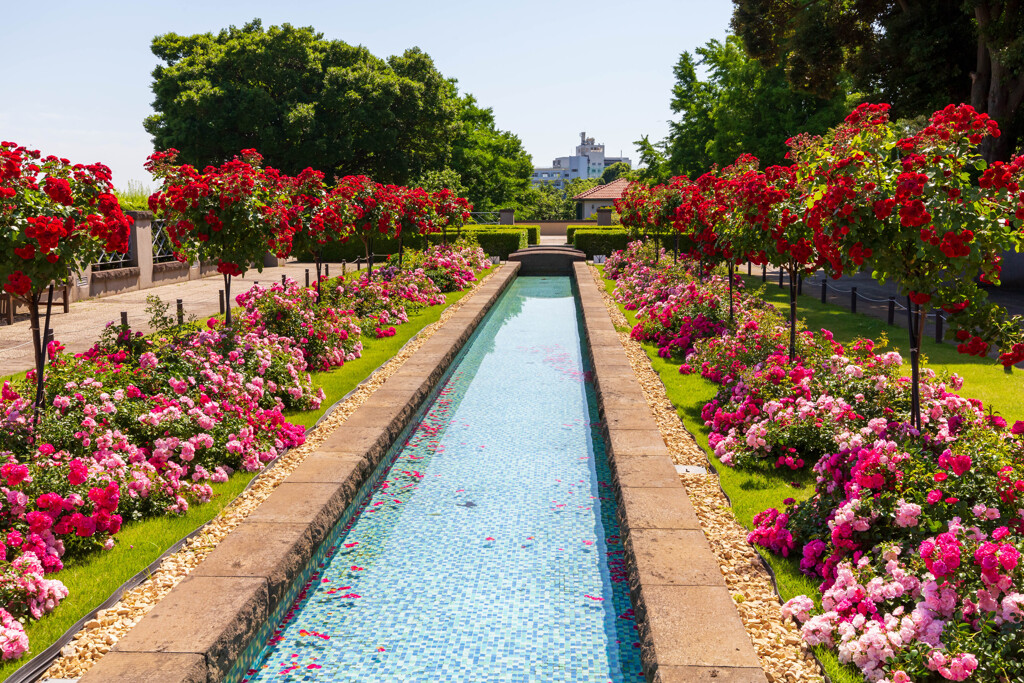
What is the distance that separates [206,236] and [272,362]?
5.93 feet

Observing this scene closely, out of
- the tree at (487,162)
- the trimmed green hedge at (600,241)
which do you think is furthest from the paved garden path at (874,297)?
the tree at (487,162)

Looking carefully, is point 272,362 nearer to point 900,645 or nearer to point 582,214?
point 900,645

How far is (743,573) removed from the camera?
4.83 meters

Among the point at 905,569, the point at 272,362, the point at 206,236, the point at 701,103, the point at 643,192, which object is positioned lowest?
the point at 905,569

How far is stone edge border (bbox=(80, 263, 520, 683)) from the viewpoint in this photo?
3.67m

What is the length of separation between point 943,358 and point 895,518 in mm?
8478

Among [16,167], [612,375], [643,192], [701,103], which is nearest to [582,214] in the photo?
[701,103]

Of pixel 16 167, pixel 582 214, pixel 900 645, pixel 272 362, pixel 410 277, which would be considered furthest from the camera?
pixel 582 214

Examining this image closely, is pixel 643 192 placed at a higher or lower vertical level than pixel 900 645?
higher

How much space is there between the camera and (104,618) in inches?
168

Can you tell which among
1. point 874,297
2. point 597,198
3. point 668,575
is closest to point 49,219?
point 668,575

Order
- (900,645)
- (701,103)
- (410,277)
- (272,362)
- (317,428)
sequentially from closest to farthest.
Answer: (900,645), (317,428), (272,362), (410,277), (701,103)

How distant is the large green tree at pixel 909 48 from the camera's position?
1738 centimetres

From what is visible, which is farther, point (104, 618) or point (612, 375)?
point (612, 375)
